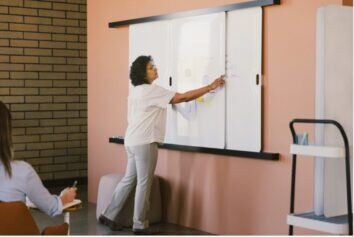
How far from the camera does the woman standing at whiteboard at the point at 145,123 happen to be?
528 cm

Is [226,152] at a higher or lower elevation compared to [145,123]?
lower

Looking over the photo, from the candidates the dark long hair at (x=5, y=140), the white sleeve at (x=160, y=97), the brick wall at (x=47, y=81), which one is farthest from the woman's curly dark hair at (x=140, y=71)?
the brick wall at (x=47, y=81)

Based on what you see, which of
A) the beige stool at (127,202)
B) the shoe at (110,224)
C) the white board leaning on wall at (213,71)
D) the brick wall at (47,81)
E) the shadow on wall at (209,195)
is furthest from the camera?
the brick wall at (47,81)

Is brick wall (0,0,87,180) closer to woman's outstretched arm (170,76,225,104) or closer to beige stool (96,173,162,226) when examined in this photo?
beige stool (96,173,162,226)

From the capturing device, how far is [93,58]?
22.9ft

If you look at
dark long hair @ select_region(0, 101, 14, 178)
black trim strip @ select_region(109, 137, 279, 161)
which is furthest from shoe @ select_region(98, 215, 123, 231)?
dark long hair @ select_region(0, 101, 14, 178)


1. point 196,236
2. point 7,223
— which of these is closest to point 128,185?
point 196,236

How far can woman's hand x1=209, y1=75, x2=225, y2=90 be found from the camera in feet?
17.1

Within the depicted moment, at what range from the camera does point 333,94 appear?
3.63 meters

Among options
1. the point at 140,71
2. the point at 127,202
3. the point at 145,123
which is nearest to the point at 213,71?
the point at 140,71

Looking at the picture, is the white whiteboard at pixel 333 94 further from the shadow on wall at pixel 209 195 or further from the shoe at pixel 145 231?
the shoe at pixel 145 231

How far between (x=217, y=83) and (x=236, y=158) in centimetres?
63

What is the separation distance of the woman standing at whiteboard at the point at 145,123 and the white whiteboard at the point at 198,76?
0.59 ft

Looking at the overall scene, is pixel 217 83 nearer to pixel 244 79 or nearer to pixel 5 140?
pixel 244 79
